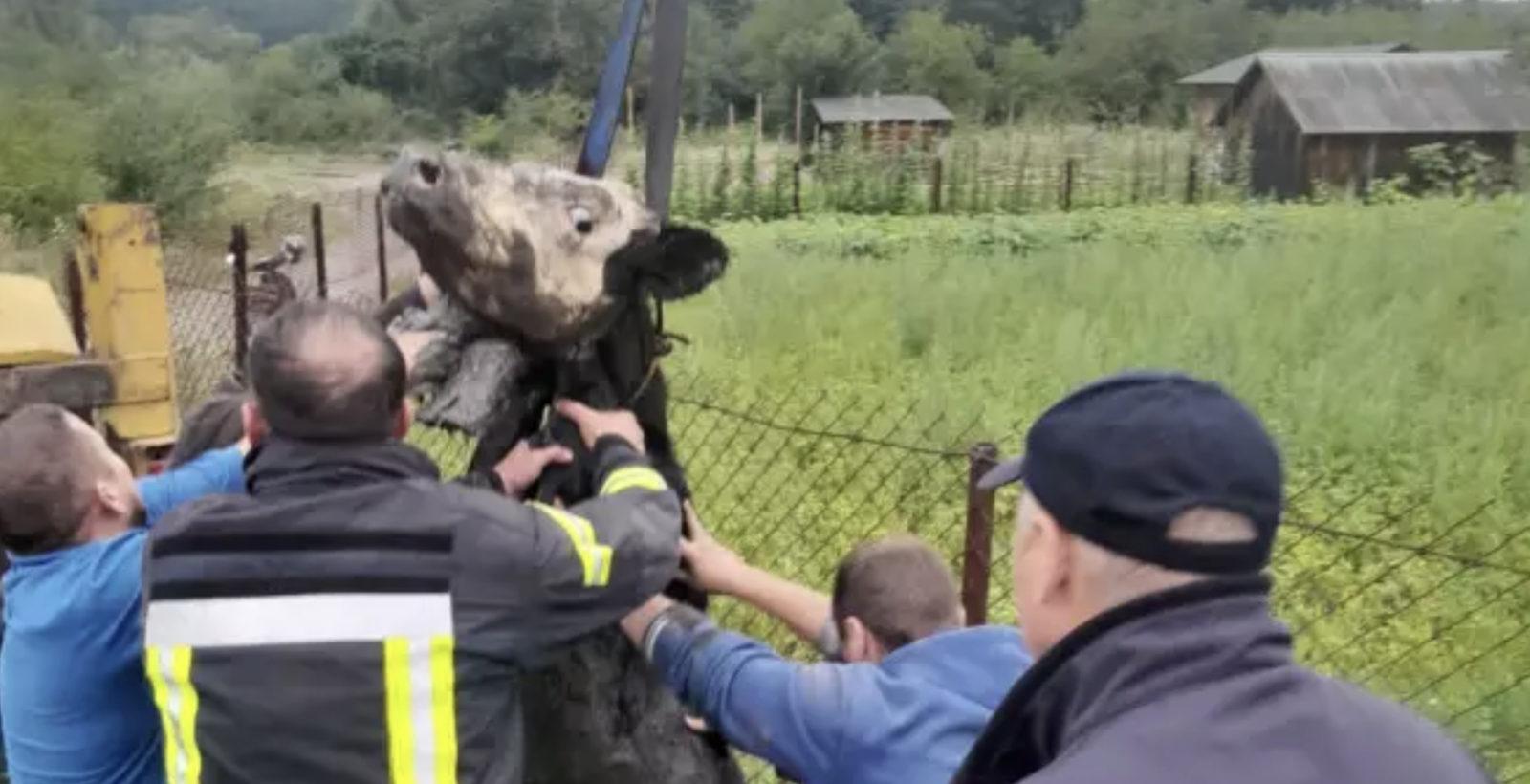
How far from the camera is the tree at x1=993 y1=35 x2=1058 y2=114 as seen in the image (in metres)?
51.7

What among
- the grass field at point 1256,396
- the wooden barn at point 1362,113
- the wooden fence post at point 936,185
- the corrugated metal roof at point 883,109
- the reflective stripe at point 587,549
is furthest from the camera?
the corrugated metal roof at point 883,109

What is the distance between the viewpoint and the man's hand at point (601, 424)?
215 cm

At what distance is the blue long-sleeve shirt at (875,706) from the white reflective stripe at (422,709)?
16.4 inches

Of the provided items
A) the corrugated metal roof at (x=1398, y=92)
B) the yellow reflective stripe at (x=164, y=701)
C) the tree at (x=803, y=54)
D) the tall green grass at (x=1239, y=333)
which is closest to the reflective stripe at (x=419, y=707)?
the yellow reflective stripe at (x=164, y=701)

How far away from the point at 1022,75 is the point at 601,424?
54.2m

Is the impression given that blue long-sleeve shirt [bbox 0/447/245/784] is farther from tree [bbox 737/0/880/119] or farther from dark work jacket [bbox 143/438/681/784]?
tree [bbox 737/0/880/119]

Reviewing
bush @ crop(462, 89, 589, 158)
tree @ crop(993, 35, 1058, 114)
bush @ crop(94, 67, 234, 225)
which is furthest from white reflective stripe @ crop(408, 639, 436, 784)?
tree @ crop(993, 35, 1058, 114)

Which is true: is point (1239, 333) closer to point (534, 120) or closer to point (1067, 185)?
point (1067, 185)

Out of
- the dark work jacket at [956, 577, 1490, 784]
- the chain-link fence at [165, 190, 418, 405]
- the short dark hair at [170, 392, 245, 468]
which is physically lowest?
the chain-link fence at [165, 190, 418, 405]

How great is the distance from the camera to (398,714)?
1755 mm

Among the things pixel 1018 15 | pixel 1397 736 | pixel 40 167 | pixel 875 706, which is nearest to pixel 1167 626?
pixel 1397 736

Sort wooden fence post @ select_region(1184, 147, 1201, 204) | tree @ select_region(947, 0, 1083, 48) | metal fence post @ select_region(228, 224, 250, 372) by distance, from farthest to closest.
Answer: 1. tree @ select_region(947, 0, 1083, 48)
2. wooden fence post @ select_region(1184, 147, 1201, 204)
3. metal fence post @ select_region(228, 224, 250, 372)

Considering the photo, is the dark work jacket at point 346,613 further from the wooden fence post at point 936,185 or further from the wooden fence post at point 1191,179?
the wooden fence post at point 1191,179

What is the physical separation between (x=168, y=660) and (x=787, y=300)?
27.5 ft
